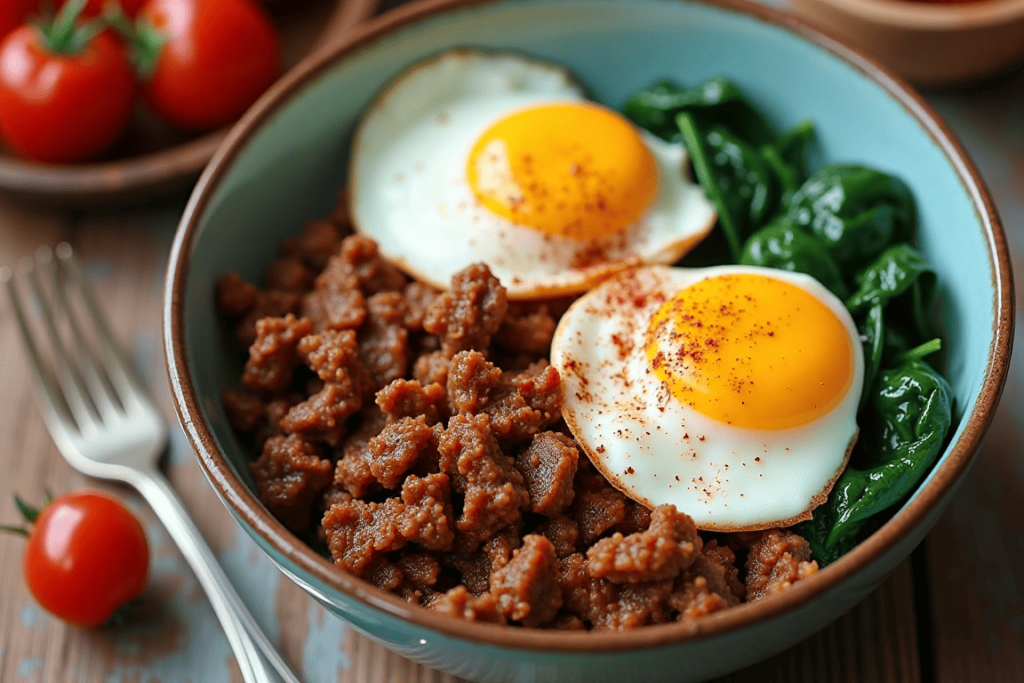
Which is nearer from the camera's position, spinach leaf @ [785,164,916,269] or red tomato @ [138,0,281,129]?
spinach leaf @ [785,164,916,269]

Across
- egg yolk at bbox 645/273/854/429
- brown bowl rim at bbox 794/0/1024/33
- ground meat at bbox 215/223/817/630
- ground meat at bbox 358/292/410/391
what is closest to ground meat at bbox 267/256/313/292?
ground meat at bbox 215/223/817/630

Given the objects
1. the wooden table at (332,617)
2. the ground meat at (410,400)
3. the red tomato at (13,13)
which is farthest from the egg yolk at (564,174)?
the red tomato at (13,13)

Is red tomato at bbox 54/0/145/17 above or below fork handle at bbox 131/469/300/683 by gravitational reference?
above

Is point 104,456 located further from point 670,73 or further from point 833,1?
point 833,1

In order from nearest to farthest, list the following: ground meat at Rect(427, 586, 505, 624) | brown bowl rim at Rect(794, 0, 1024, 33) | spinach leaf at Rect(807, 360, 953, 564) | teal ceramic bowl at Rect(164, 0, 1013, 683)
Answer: teal ceramic bowl at Rect(164, 0, 1013, 683) → ground meat at Rect(427, 586, 505, 624) → spinach leaf at Rect(807, 360, 953, 564) → brown bowl rim at Rect(794, 0, 1024, 33)

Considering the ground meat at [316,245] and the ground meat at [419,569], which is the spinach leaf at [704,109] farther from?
the ground meat at [419,569]

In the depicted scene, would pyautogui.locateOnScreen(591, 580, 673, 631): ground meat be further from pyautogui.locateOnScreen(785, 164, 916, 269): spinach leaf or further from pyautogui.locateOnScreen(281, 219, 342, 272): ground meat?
pyautogui.locateOnScreen(281, 219, 342, 272): ground meat
